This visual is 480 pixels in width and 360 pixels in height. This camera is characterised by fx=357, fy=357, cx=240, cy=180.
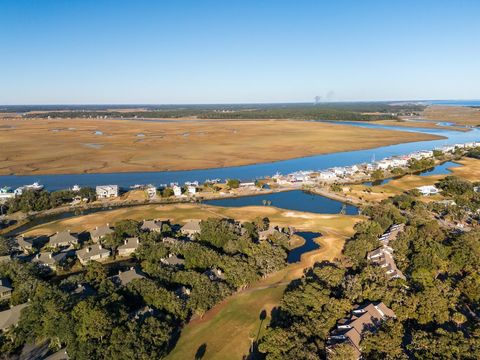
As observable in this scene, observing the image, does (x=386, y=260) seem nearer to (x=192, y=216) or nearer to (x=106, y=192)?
(x=192, y=216)

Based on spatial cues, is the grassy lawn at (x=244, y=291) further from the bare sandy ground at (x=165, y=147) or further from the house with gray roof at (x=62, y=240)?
the bare sandy ground at (x=165, y=147)

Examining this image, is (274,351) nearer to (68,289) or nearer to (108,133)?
(68,289)

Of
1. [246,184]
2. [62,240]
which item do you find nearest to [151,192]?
[246,184]

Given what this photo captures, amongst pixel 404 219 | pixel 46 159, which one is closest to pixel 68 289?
pixel 404 219

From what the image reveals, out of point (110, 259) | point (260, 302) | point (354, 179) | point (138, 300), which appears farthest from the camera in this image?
point (354, 179)

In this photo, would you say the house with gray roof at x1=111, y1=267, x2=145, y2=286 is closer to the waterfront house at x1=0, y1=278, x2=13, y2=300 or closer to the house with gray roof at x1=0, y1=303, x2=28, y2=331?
the house with gray roof at x1=0, y1=303, x2=28, y2=331

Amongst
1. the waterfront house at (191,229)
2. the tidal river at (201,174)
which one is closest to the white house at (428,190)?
the tidal river at (201,174)
